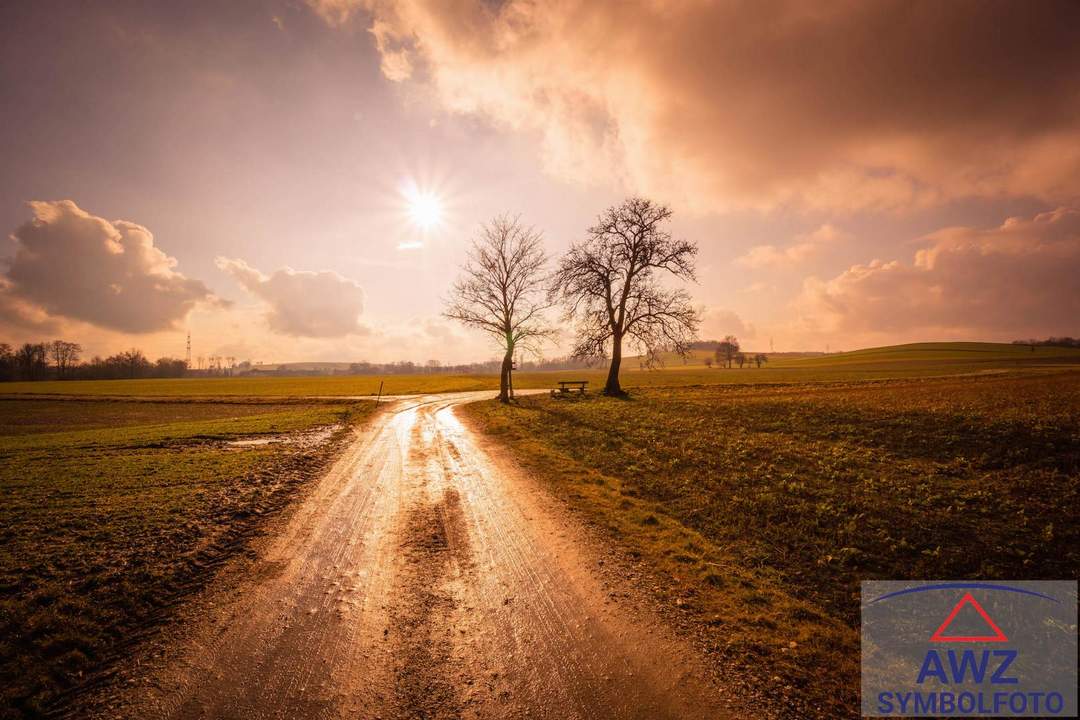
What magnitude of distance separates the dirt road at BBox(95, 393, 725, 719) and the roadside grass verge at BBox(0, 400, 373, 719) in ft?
2.73

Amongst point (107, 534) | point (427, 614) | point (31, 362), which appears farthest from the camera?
point (31, 362)

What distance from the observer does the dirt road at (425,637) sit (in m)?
3.50

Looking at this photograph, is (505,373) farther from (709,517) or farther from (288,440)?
(709,517)

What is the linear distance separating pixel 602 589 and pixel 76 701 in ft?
17.1

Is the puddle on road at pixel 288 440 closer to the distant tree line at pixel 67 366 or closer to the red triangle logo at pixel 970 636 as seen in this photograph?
the red triangle logo at pixel 970 636

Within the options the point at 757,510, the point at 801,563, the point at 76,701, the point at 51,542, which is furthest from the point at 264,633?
the point at 757,510

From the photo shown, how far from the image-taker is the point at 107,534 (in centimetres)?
671

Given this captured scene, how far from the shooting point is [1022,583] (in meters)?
5.32

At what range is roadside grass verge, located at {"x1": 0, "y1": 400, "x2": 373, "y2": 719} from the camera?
13.4ft

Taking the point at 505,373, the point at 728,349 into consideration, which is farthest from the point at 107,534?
the point at 728,349

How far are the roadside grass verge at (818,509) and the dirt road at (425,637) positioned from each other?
3.23 ft

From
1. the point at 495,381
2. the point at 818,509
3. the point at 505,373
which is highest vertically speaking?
the point at 505,373

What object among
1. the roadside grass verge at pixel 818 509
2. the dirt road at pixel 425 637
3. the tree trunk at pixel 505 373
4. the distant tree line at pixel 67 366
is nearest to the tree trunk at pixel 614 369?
the tree trunk at pixel 505 373

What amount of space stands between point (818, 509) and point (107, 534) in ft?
41.7
